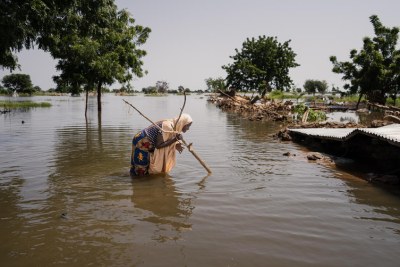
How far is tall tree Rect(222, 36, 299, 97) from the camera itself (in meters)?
49.6

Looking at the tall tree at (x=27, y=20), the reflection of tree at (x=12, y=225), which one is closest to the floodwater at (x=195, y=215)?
the reflection of tree at (x=12, y=225)

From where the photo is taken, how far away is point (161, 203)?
5793mm

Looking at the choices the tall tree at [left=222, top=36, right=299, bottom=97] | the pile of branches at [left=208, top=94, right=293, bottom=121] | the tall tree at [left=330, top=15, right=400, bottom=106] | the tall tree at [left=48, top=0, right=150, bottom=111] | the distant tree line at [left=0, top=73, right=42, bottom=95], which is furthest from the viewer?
the distant tree line at [left=0, top=73, right=42, bottom=95]

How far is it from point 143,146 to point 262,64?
45.9 m

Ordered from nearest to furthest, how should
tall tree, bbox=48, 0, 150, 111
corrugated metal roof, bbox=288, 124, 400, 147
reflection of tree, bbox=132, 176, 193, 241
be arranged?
reflection of tree, bbox=132, 176, 193, 241 → corrugated metal roof, bbox=288, 124, 400, 147 → tall tree, bbox=48, 0, 150, 111

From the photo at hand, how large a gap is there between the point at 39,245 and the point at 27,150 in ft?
25.4

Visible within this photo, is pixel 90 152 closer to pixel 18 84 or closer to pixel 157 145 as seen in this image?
pixel 157 145

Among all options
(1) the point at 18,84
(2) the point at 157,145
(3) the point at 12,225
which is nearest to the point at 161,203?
(2) the point at 157,145

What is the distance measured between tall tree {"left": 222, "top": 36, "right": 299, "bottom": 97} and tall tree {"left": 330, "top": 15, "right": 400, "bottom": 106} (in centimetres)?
1748

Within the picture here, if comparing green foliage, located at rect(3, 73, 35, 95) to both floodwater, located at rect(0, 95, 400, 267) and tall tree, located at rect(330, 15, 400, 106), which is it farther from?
floodwater, located at rect(0, 95, 400, 267)

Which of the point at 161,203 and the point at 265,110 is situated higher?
the point at 265,110

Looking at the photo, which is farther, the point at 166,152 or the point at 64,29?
the point at 64,29

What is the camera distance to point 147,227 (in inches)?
186

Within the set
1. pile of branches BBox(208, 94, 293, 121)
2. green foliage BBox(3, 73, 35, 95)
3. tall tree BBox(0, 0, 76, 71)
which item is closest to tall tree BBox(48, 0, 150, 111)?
tall tree BBox(0, 0, 76, 71)
